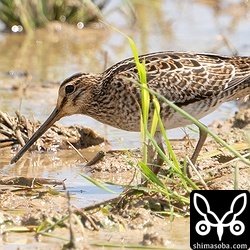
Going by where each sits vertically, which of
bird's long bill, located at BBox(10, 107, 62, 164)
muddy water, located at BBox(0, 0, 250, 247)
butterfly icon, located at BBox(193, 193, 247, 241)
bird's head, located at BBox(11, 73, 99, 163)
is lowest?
butterfly icon, located at BBox(193, 193, 247, 241)

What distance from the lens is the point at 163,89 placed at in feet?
23.5

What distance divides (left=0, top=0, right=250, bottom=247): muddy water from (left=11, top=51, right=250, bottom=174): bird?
1.94ft

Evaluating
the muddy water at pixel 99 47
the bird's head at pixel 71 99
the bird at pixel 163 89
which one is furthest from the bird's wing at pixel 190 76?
the muddy water at pixel 99 47

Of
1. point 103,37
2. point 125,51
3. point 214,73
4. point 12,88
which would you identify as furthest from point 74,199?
point 103,37

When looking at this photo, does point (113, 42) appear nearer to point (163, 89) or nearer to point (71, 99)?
point (71, 99)

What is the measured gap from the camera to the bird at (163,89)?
7.15 meters

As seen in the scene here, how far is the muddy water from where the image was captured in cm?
859

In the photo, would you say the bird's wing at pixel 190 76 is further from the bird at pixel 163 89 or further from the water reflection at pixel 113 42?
the water reflection at pixel 113 42

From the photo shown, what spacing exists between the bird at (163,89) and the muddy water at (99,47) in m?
0.59

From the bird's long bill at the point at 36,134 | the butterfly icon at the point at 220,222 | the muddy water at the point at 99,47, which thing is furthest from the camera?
the muddy water at the point at 99,47

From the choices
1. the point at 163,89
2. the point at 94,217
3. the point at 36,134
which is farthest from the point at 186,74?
the point at 94,217

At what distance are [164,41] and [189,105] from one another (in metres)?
6.05

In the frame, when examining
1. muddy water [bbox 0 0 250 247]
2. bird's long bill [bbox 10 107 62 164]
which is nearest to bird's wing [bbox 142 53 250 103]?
bird's long bill [bbox 10 107 62 164]

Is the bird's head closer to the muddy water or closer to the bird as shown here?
the bird
